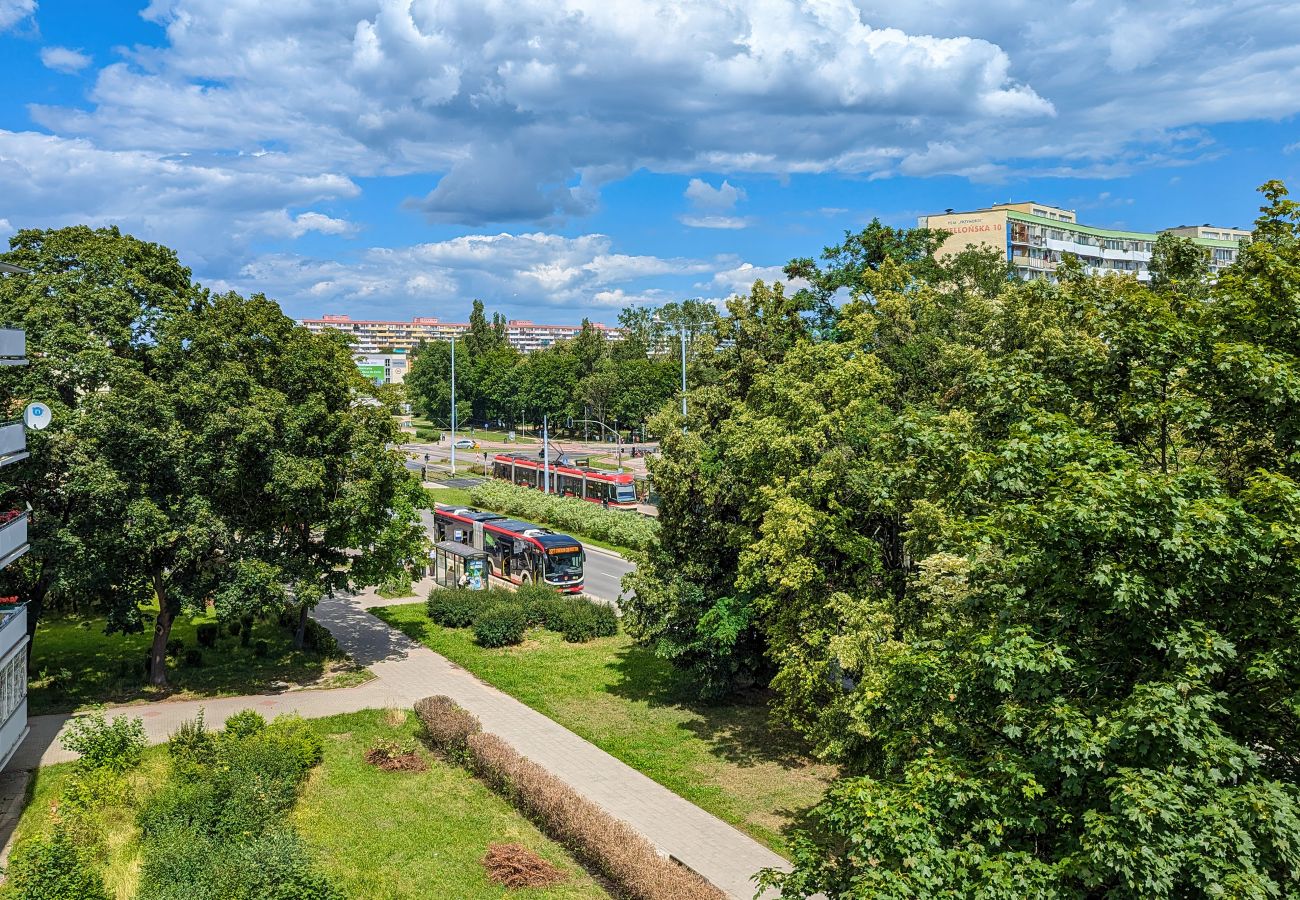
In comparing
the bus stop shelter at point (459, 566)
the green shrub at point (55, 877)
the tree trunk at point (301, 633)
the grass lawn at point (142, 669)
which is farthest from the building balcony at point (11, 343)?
the bus stop shelter at point (459, 566)

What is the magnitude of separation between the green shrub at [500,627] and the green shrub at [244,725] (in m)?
10.0

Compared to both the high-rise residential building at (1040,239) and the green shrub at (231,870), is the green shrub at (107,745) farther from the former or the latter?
the high-rise residential building at (1040,239)

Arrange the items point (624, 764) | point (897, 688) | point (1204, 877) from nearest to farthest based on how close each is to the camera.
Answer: point (1204, 877)
point (897, 688)
point (624, 764)

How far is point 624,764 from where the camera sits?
20.7 metres

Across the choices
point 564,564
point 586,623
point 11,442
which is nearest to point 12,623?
point 11,442

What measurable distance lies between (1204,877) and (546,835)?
1170 cm

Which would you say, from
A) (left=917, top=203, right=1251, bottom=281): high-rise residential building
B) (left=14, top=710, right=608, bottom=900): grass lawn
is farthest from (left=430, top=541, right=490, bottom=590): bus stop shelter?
(left=917, top=203, right=1251, bottom=281): high-rise residential building

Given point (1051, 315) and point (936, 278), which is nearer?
point (1051, 315)

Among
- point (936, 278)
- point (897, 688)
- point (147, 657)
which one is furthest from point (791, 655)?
point (936, 278)

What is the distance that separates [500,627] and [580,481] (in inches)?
1361

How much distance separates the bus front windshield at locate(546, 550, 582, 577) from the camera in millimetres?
37375

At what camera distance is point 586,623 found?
102 feet

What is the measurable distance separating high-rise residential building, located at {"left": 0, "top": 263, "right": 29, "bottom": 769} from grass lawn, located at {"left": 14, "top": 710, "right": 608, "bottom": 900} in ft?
4.26

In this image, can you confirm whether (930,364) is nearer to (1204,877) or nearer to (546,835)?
(546,835)
